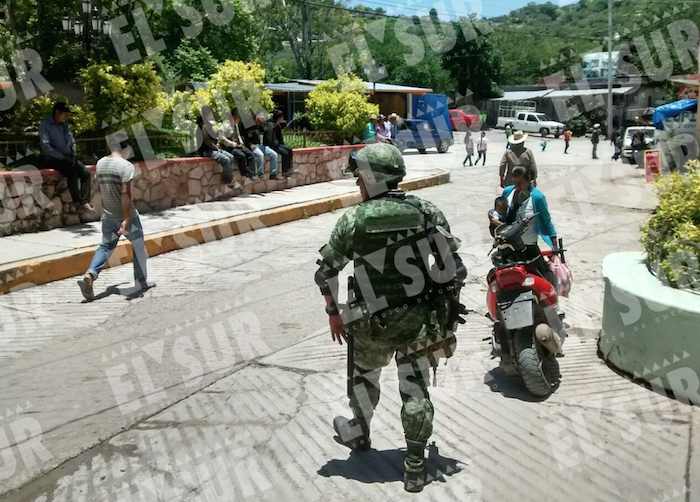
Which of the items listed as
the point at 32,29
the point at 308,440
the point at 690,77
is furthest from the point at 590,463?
the point at 32,29

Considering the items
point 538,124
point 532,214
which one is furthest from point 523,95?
point 532,214

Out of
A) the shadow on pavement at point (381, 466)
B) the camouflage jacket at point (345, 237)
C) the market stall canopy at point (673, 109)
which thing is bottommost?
the market stall canopy at point (673, 109)

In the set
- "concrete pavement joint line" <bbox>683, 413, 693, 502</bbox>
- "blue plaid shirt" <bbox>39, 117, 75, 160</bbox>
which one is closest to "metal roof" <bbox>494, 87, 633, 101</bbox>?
"blue plaid shirt" <bbox>39, 117, 75, 160</bbox>

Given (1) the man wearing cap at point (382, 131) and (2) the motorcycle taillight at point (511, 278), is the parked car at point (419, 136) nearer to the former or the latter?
(1) the man wearing cap at point (382, 131)

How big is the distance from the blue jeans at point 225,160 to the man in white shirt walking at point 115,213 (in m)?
5.00

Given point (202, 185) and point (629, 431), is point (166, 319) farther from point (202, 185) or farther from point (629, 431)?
point (202, 185)

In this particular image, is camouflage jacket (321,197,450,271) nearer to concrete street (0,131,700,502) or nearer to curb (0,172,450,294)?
concrete street (0,131,700,502)

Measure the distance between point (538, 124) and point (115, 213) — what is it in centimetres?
4140

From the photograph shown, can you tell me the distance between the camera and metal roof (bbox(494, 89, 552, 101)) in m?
54.8

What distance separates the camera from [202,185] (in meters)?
11.8

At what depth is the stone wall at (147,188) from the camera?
882 centimetres

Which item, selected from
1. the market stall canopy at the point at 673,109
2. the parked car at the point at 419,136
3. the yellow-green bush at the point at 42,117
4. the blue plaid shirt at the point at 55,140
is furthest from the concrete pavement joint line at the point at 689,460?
the parked car at the point at 419,136

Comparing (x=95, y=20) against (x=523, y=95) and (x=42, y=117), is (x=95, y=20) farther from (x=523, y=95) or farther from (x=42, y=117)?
(x=523, y=95)

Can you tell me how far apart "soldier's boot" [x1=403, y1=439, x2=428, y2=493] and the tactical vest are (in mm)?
697
